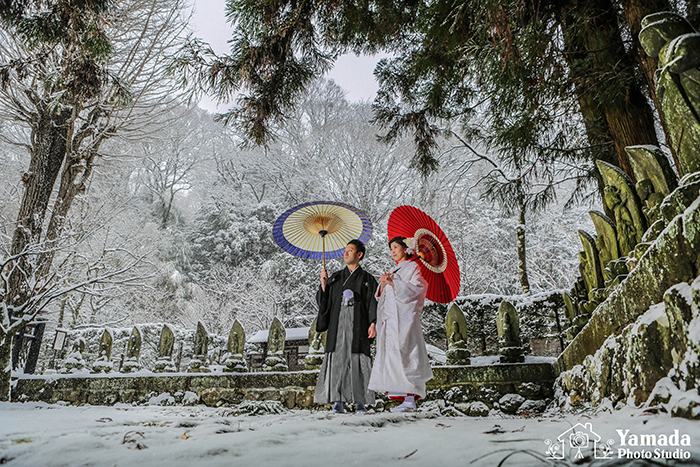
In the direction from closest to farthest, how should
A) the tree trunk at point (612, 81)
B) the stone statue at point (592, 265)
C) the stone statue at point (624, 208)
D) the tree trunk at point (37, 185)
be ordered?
the stone statue at point (624, 208) → the stone statue at point (592, 265) → the tree trunk at point (612, 81) → the tree trunk at point (37, 185)

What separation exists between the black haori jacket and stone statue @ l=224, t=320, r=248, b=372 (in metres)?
1.27

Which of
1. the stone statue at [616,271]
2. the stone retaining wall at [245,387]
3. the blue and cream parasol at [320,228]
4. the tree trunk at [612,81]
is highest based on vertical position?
the tree trunk at [612,81]

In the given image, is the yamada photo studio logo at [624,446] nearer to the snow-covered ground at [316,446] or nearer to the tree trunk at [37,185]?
the snow-covered ground at [316,446]

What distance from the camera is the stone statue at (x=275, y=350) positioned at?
4438mm

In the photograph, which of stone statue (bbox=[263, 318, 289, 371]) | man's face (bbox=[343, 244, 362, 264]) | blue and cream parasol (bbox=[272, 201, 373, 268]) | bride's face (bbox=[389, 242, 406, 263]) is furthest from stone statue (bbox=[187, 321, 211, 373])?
bride's face (bbox=[389, 242, 406, 263])

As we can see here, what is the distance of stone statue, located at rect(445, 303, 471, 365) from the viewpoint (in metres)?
3.90

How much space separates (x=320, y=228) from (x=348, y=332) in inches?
46.1

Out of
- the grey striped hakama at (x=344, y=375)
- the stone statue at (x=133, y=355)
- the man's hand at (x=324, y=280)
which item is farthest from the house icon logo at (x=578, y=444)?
the stone statue at (x=133, y=355)

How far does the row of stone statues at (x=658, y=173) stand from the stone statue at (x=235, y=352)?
3.77 m

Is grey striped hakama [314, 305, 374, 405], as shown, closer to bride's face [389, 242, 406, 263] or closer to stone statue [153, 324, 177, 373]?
bride's face [389, 242, 406, 263]

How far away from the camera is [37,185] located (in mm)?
6672

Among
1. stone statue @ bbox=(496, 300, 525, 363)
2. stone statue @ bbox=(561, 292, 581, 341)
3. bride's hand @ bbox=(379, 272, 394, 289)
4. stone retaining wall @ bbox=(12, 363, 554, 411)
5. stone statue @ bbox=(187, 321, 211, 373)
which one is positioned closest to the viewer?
stone statue @ bbox=(561, 292, 581, 341)

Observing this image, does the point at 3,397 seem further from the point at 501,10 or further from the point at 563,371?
the point at 501,10

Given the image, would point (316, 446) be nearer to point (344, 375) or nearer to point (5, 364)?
point (344, 375)
